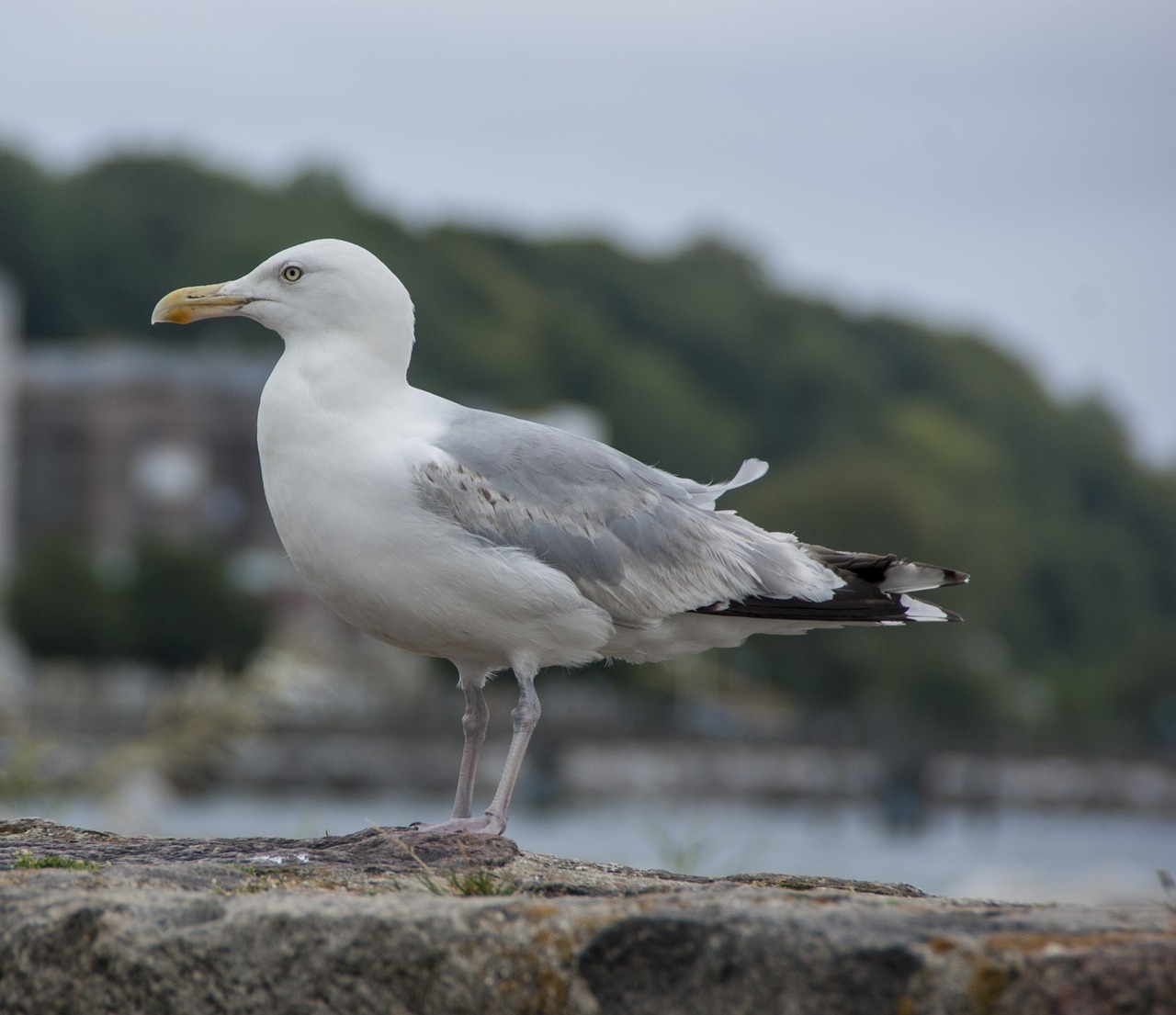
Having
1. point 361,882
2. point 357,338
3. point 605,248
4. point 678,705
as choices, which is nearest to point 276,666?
point 357,338

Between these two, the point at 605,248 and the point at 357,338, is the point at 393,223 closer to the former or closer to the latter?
the point at 605,248

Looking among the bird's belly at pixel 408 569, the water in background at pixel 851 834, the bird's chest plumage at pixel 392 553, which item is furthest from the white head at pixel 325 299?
the water in background at pixel 851 834

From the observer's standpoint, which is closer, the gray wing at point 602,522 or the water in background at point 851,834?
the gray wing at point 602,522

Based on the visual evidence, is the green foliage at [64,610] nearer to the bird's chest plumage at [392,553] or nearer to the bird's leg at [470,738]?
the bird's leg at [470,738]

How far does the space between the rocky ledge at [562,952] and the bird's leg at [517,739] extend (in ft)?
4.39

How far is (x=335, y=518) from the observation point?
5.86m

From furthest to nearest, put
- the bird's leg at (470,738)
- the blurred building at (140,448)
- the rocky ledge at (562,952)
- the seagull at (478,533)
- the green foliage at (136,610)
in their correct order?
the blurred building at (140,448) → the green foliage at (136,610) → the bird's leg at (470,738) → the seagull at (478,533) → the rocky ledge at (562,952)

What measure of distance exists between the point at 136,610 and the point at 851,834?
26648mm

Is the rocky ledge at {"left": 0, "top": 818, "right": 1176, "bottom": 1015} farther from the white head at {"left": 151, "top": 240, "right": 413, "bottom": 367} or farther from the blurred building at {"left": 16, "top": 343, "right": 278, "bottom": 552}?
the blurred building at {"left": 16, "top": 343, "right": 278, "bottom": 552}

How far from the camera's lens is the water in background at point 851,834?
1072 inches

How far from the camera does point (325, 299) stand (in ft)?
20.9

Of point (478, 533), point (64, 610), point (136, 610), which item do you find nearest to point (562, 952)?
point (478, 533)

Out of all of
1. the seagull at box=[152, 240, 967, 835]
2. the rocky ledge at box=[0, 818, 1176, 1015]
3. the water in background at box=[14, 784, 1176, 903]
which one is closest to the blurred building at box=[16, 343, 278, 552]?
the water in background at box=[14, 784, 1176, 903]

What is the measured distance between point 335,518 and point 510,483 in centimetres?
58
